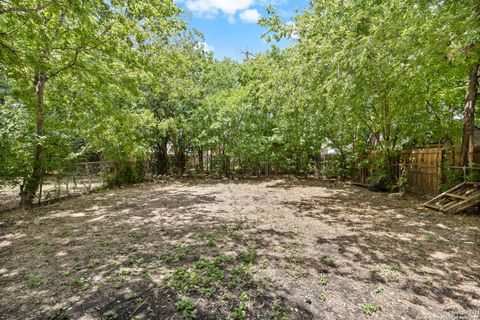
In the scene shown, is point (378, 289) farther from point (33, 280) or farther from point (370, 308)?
point (33, 280)

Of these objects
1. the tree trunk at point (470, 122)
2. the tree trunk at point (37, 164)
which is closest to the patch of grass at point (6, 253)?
the tree trunk at point (37, 164)

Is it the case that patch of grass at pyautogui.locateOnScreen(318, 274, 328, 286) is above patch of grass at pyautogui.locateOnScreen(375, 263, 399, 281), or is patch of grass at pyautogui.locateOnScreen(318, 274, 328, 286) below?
above

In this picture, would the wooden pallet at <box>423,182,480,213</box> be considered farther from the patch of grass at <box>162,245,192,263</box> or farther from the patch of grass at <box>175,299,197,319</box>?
the patch of grass at <box>175,299,197,319</box>

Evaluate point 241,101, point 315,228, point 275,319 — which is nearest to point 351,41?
point 315,228

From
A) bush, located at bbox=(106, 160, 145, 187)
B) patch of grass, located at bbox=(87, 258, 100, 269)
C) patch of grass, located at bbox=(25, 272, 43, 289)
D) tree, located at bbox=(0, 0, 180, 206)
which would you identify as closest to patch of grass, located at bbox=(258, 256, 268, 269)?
patch of grass, located at bbox=(87, 258, 100, 269)

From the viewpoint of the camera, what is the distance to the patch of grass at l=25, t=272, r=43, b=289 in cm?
263

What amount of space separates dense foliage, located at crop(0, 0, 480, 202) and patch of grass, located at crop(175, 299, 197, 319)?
3.97 meters

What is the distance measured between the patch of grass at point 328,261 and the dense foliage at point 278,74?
346 centimetres

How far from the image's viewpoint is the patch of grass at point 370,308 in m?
2.17

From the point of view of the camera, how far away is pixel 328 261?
10.3 feet

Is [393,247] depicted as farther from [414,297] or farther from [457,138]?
[457,138]

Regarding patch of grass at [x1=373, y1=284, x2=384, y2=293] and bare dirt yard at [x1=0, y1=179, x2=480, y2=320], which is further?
patch of grass at [x1=373, y1=284, x2=384, y2=293]

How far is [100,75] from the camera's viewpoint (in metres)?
5.37

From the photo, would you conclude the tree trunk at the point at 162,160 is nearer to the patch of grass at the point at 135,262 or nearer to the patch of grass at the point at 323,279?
the patch of grass at the point at 135,262
